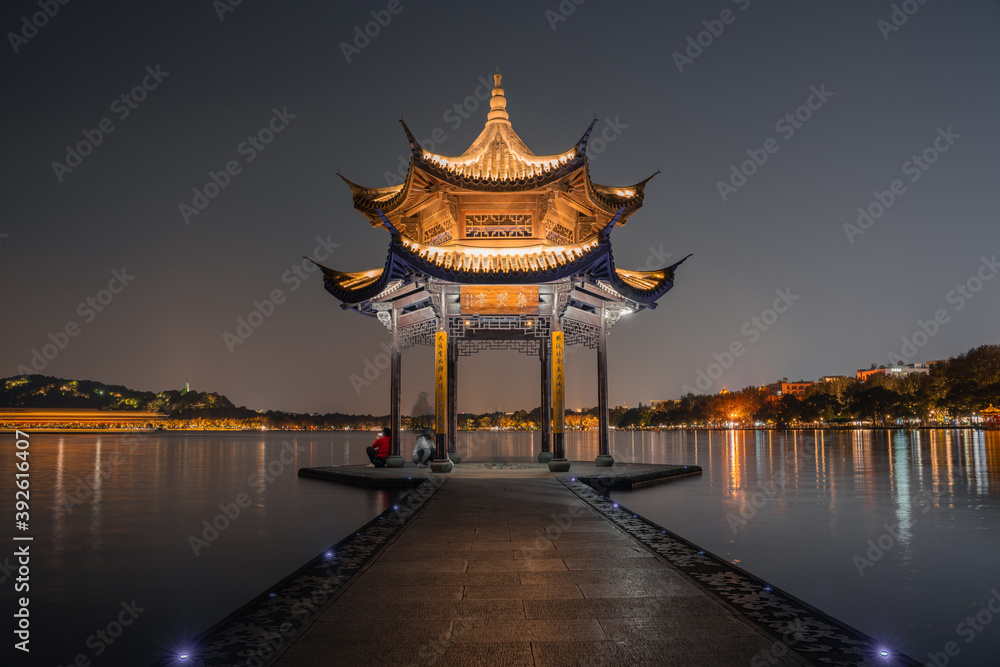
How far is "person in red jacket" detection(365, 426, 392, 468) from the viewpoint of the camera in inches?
911

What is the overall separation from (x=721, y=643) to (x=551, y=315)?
52.5 ft

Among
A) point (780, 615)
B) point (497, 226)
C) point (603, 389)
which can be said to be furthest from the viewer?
point (603, 389)

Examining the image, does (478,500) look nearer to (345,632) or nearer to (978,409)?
(345,632)

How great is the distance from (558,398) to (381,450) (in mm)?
7713

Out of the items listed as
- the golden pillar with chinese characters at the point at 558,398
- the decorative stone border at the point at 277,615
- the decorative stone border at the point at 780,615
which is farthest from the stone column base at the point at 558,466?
the decorative stone border at the point at 277,615

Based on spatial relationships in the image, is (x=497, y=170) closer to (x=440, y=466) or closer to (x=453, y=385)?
(x=453, y=385)

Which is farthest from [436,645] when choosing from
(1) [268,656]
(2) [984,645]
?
(2) [984,645]

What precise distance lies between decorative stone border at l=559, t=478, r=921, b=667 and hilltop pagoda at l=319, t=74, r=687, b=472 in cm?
1170

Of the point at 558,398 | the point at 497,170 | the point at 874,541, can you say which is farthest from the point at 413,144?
the point at 874,541

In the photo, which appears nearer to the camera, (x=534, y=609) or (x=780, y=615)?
(x=780, y=615)

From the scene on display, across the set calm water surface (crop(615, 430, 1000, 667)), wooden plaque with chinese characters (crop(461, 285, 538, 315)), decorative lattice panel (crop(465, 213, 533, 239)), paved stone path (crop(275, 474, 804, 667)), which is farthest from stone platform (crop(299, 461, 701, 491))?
paved stone path (crop(275, 474, 804, 667))

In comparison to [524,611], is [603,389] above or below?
above

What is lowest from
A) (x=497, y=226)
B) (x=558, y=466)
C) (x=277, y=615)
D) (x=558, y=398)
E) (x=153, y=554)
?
(x=153, y=554)

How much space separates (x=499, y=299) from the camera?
20.4 m
